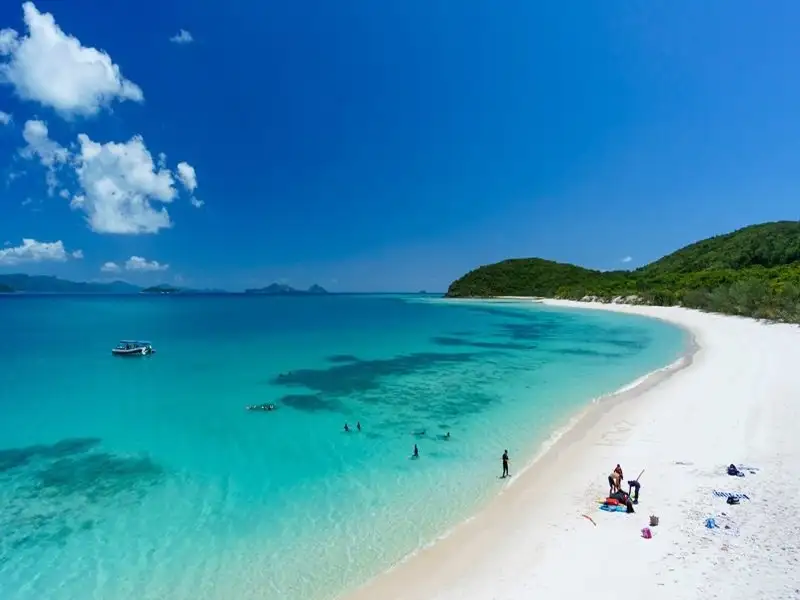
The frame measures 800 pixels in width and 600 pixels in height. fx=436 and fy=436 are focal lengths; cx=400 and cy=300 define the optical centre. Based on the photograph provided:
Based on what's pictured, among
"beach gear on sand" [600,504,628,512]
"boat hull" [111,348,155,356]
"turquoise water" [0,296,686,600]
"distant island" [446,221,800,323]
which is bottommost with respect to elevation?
"turquoise water" [0,296,686,600]

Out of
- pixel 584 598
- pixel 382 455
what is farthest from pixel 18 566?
pixel 584 598

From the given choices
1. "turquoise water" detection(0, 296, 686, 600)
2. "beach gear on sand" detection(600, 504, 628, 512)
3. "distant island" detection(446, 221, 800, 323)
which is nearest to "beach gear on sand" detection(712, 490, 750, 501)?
"beach gear on sand" detection(600, 504, 628, 512)

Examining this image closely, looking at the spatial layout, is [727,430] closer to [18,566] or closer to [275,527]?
[275,527]

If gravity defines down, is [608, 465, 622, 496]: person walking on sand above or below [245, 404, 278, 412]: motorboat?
above

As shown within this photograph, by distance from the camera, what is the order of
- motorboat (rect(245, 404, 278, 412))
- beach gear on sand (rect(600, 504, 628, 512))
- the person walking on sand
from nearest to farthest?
beach gear on sand (rect(600, 504, 628, 512))
the person walking on sand
motorboat (rect(245, 404, 278, 412))

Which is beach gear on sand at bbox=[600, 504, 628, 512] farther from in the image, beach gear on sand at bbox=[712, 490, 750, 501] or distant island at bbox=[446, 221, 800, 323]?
distant island at bbox=[446, 221, 800, 323]

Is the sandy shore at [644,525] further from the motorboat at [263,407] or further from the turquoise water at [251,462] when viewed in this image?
the motorboat at [263,407]

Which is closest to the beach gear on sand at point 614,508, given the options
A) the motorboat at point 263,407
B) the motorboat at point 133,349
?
the motorboat at point 263,407
